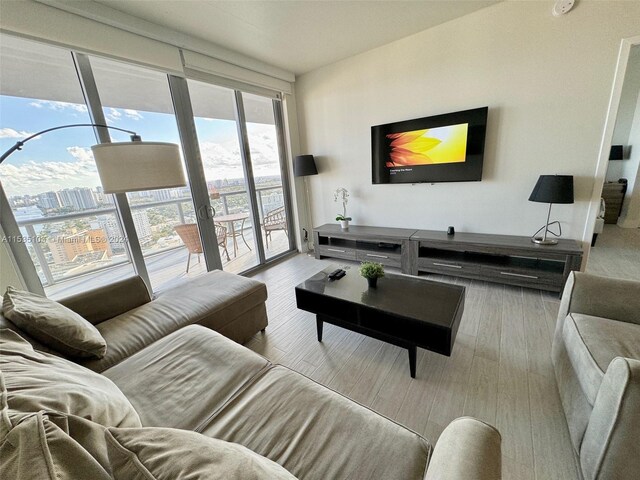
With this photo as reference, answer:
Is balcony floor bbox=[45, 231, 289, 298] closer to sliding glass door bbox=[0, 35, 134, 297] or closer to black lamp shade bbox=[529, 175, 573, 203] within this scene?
sliding glass door bbox=[0, 35, 134, 297]

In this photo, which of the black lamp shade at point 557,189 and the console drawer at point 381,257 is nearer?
the black lamp shade at point 557,189

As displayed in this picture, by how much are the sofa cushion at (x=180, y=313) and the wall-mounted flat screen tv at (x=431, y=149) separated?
2.31m

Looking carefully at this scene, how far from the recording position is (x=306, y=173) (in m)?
3.83

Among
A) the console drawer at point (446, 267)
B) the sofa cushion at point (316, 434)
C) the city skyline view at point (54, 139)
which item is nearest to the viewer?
the sofa cushion at point (316, 434)

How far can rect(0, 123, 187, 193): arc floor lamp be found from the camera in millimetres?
1258

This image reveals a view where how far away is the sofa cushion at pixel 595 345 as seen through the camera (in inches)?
43.2

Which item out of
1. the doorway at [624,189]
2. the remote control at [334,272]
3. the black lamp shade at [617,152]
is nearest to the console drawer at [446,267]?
the remote control at [334,272]

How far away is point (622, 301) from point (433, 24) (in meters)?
2.98

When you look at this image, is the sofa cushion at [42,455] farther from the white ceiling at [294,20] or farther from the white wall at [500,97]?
the white wall at [500,97]

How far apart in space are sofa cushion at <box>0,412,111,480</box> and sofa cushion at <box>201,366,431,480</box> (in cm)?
52

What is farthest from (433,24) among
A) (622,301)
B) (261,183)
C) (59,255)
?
(59,255)

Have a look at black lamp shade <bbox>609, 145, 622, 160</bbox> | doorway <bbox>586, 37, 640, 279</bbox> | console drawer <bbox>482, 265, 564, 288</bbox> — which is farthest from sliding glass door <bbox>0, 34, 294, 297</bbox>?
black lamp shade <bbox>609, 145, 622, 160</bbox>

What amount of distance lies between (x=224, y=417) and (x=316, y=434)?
1.20ft

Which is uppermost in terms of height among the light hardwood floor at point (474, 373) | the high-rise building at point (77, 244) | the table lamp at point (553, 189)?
the table lamp at point (553, 189)
